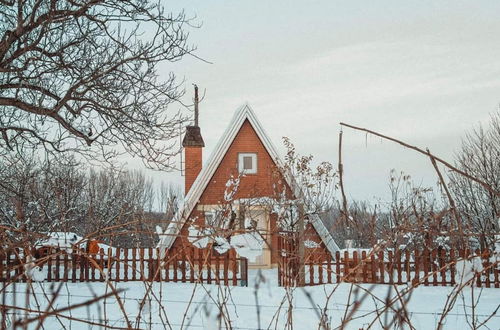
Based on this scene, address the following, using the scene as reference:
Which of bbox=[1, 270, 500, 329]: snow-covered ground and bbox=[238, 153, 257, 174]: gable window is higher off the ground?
bbox=[238, 153, 257, 174]: gable window

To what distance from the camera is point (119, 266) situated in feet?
45.0

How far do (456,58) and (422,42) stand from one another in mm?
1201

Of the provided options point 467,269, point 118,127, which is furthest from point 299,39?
point 467,269

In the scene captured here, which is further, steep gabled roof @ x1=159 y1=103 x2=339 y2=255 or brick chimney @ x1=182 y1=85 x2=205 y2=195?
brick chimney @ x1=182 y1=85 x2=205 y2=195

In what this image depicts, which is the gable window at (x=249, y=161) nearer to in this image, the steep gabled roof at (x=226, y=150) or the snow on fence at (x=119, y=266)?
the steep gabled roof at (x=226, y=150)

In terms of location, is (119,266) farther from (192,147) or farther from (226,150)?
(192,147)

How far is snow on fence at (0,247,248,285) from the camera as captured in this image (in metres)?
1.25

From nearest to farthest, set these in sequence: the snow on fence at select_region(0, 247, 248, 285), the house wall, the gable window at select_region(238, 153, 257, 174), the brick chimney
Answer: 1. the snow on fence at select_region(0, 247, 248, 285)
2. the house wall
3. the gable window at select_region(238, 153, 257, 174)
4. the brick chimney

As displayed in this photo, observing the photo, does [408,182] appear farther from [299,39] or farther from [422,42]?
[299,39]

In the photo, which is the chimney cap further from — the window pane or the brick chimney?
the window pane

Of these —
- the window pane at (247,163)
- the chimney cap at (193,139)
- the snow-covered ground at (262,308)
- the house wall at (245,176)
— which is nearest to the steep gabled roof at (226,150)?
the house wall at (245,176)

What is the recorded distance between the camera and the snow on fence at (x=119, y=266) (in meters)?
1.25

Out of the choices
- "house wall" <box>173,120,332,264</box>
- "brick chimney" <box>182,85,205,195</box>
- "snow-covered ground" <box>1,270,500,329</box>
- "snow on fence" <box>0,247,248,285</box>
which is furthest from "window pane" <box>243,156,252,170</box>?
"snow-covered ground" <box>1,270,500,329</box>

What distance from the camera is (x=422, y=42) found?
10297mm
